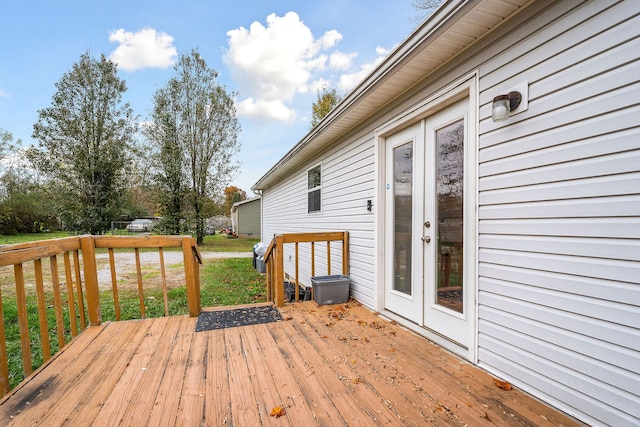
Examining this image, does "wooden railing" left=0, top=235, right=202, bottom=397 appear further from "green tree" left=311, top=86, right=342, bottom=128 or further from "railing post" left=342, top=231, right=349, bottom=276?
"green tree" left=311, top=86, right=342, bottom=128

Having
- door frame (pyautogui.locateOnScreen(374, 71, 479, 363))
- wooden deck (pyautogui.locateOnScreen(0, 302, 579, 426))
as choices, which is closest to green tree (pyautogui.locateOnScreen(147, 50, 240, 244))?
wooden deck (pyautogui.locateOnScreen(0, 302, 579, 426))

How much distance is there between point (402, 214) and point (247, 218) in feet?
64.8

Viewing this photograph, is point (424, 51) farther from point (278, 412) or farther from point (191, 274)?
point (191, 274)

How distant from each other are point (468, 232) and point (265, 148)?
14266 millimetres

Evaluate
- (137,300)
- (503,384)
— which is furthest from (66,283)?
(503,384)

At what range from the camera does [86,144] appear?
11898 millimetres

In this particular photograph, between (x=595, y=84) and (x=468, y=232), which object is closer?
(x=595, y=84)

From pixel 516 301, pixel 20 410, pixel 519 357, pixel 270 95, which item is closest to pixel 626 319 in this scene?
pixel 516 301

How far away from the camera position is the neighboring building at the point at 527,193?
1.39m

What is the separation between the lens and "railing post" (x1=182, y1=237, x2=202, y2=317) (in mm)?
3088

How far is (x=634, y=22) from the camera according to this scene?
A: 1.33 meters

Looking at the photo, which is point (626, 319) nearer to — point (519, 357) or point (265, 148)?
point (519, 357)

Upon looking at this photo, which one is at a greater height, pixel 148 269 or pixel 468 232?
pixel 468 232

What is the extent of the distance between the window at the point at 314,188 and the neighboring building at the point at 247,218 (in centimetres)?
1580
